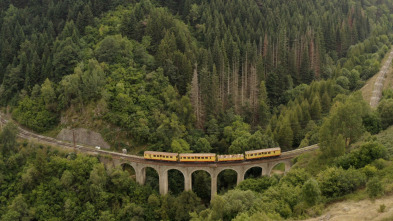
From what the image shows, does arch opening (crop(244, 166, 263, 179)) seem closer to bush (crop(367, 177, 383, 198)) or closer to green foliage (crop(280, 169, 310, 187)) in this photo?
green foliage (crop(280, 169, 310, 187))

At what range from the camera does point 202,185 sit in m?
78.2

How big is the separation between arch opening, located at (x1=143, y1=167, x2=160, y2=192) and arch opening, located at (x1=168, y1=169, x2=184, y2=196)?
8.82 ft

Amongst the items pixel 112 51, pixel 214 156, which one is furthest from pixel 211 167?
pixel 112 51

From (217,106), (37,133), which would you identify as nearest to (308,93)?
(217,106)

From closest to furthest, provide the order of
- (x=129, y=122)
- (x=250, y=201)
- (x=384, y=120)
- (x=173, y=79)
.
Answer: (x=250, y=201), (x=384, y=120), (x=129, y=122), (x=173, y=79)

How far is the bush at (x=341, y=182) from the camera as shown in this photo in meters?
49.2

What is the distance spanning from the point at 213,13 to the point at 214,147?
47.8 m

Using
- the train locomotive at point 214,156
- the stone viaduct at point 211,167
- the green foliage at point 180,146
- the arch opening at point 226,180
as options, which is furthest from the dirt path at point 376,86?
the green foliage at point 180,146

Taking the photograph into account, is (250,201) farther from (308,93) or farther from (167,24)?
(167,24)

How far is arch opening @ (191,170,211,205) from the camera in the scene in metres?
77.9

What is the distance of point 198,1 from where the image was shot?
12100 centimetres

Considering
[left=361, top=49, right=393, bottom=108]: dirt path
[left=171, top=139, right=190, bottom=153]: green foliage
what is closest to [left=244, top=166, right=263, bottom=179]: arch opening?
[left=171, top=139, right=190, bottom=153]: green foliage

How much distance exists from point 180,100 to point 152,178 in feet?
68.9

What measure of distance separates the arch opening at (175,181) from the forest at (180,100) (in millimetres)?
1360
